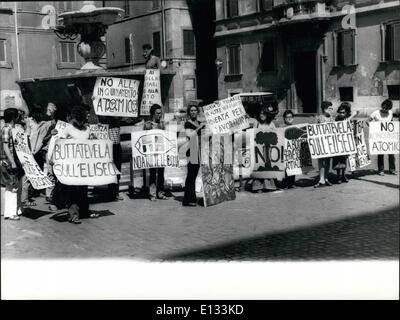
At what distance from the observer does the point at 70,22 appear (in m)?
15.1

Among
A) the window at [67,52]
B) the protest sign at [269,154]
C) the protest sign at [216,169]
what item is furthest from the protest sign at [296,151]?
the window at [67,52]

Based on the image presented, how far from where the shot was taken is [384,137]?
13180mm

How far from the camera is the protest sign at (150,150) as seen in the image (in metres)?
11.3

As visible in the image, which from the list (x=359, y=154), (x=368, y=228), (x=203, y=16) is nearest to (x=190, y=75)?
(x=203, y=16)

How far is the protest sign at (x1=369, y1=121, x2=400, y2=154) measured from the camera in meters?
13.1

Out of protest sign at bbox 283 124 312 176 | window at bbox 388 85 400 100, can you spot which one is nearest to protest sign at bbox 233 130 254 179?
protest sign at bbox 283 124 312 176

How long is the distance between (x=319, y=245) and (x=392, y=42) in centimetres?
2258

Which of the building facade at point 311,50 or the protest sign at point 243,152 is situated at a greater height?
the building facade at point 311,50

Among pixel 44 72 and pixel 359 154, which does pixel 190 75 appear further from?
pixel 359 154

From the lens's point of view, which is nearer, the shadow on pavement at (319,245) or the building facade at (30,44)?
the shadow on pavement at (319,245)

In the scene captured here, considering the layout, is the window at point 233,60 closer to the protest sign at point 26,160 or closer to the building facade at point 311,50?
the building facade at point 311,50

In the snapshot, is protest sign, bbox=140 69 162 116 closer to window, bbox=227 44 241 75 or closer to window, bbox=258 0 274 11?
window, bbox=258 0 274 11

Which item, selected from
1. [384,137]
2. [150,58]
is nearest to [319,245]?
[384,137]

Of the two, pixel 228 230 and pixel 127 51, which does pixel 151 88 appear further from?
pixel 127 51
